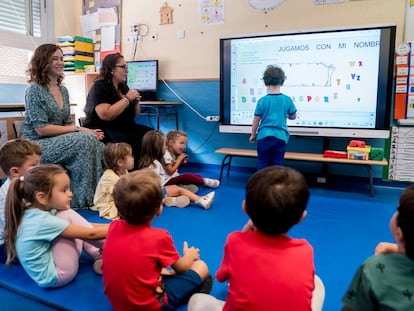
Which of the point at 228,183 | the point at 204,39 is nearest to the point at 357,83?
the point at 228,183

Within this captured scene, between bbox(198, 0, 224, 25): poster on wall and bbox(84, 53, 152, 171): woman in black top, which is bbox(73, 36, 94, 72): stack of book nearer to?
bbox(198, 0, 224, 25): poster on wall

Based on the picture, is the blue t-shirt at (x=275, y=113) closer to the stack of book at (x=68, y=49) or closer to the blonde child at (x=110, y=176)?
the blonde child at (x=110, y=176)

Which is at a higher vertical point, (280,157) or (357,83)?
(357,83)

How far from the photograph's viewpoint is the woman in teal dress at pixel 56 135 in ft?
7.69

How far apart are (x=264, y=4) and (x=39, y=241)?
3.05m

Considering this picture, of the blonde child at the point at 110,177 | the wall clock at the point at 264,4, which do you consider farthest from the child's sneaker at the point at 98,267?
the wall clock at the point at 264,4

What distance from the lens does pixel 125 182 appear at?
3.61 feet

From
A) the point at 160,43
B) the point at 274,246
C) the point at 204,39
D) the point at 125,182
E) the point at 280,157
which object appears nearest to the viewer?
the point at 274,246

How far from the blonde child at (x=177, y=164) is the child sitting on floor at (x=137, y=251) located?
5.43 feet

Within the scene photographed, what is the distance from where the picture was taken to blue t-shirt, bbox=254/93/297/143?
2.59 metres

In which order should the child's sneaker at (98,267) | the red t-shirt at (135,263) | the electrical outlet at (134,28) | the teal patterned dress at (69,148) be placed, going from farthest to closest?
the electrical outlet at (134,28) < the teal patterned dress at (69,148) < the child's sneaker at (98,267) < the red t-shirt at (135,263)

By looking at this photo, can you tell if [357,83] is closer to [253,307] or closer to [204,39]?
[204,39]

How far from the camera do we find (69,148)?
234 cm

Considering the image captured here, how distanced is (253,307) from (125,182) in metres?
0.53
